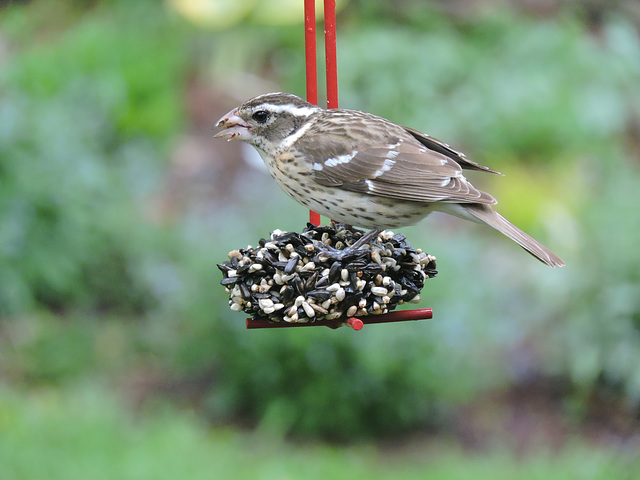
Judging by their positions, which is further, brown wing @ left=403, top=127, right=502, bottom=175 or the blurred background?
the blurred background

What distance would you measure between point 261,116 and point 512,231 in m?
1.12

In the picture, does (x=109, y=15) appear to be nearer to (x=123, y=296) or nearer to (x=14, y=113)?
(x=14, y=113)

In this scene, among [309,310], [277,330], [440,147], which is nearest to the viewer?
[309,310]

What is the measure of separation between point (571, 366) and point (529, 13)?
656 cm

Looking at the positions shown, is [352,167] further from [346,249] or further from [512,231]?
[512,231]

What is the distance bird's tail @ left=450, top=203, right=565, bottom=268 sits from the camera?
329 centimetres

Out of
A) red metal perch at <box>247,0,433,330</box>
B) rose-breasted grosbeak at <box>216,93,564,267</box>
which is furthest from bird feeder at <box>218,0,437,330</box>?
rose-breasted grosbeak at <box>216,93,564,267</box>

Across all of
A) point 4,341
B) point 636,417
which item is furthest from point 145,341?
point 636,417

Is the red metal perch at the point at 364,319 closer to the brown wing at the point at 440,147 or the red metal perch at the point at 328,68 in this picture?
the red metal perch at the point at 328,68

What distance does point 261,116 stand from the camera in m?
3.52

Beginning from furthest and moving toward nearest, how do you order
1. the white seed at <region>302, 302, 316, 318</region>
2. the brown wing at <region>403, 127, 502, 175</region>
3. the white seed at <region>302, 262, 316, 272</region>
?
the brown wing at <region>403, 127, 502, 175</region>, the white seed at <region>302, 262, 316, 272</region>, the white seed at <region>302, 302, 316, 318</region>

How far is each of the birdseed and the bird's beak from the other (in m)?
0.44

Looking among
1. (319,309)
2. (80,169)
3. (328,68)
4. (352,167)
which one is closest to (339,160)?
(352,167)

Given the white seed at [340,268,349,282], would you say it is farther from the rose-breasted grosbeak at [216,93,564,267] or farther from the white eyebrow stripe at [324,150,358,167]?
the white eyebrow stripe at [324,150,358,167]
